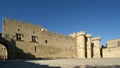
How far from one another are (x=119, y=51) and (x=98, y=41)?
6.12m

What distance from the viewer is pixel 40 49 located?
108 feet

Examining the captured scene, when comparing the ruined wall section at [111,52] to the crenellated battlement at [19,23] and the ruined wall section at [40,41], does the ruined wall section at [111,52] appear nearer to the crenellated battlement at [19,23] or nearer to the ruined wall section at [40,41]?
the ruined wall section at [40,41]

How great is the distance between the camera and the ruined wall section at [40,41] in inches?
1145

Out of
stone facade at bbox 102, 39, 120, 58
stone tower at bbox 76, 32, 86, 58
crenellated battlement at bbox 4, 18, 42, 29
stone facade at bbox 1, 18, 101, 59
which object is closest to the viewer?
stone facade at bbox 1, 18, 101, 59

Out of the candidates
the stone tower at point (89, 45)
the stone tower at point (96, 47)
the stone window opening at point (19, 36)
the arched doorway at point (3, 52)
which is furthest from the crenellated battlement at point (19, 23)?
the stone tower at point (96, 47)

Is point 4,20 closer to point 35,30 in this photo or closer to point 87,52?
point 35,30

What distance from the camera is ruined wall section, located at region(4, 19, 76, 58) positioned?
1145 inches

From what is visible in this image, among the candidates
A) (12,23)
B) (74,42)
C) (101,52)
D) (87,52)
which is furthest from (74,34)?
(12,23)

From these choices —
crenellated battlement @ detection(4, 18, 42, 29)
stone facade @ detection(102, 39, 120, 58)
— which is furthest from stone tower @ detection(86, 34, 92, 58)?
crenellated battlement @ detection(4, 18, 42, 29)

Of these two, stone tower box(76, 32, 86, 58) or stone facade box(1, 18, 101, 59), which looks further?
stone tower box(76, 32, 86, 58)

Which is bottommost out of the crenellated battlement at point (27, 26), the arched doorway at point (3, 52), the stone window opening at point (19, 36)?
the arched doorway at point (3, 52)

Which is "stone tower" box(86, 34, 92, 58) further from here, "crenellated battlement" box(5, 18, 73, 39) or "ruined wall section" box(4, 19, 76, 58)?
"crenellated battlement" box(5, 18, 73, 39)

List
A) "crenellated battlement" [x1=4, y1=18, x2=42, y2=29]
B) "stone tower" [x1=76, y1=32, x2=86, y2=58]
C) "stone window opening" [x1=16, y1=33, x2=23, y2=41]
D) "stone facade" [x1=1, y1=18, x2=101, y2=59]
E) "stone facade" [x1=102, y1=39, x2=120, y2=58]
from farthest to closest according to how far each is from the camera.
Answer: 1. "stone facade" [x1=102, y1=39, x2=120, y2=58]
2. "stone tower" [x1=76, y1=32, x2=86, y2=58]
3. "stone window opening" [x1=16, y1=33, x2=23, y2=41]
4. "crenellated battlement" [x1=4, y1=18, x2=42, y2=29]
5. "stone facade" [x1=1, y1=18, x2=101, y2=59]

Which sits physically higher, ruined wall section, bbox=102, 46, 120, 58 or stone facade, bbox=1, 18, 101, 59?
stone facade, bbox=1, 18, 101, 59
